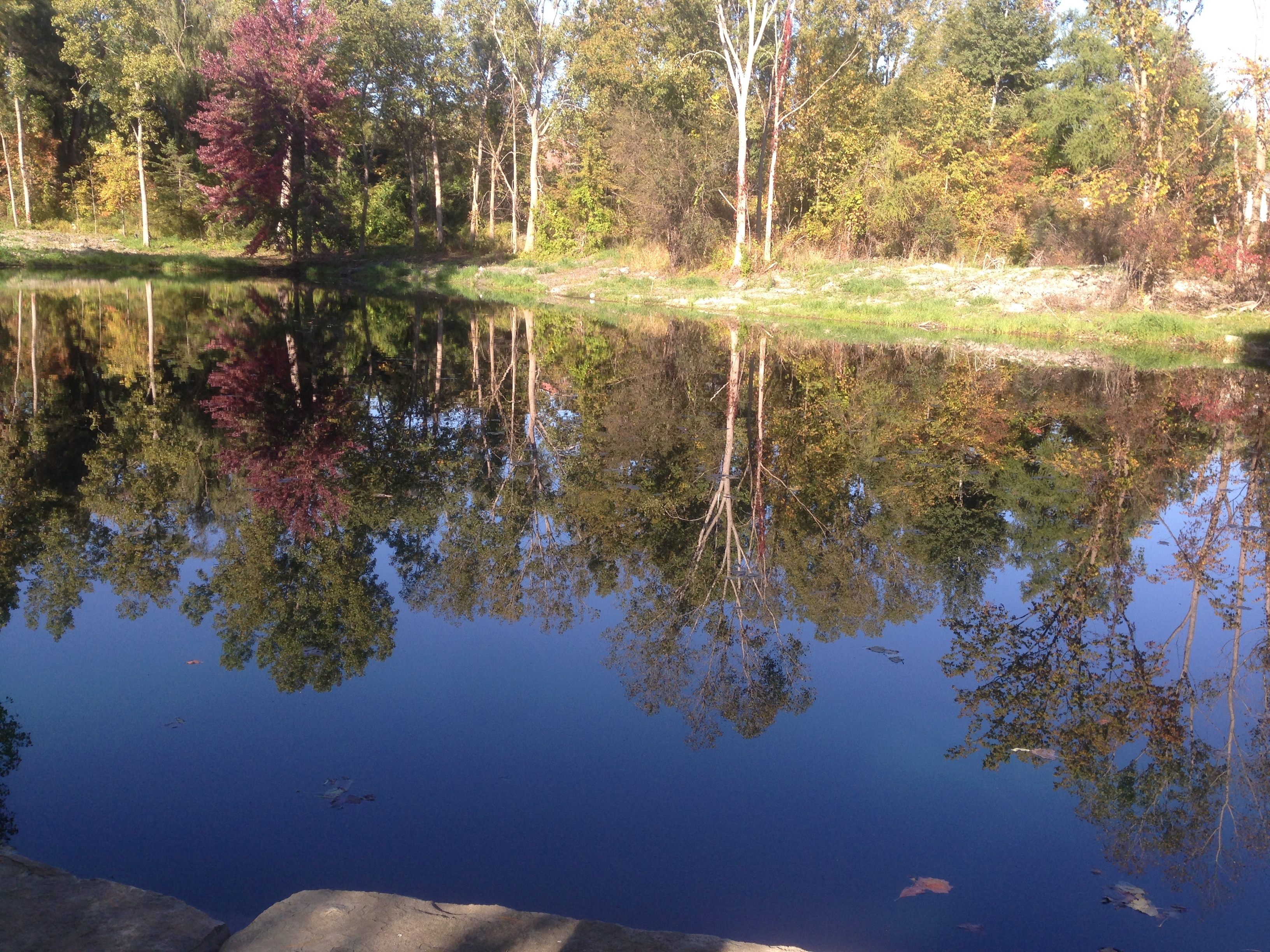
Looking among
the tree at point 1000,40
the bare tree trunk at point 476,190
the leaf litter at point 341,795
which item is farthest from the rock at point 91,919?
the tree at point 1000,40

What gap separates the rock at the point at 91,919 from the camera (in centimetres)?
285

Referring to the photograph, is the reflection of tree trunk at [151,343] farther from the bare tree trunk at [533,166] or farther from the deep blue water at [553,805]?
the bare tree trunk at [533,166]

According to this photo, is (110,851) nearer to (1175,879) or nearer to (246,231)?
(1175,879)

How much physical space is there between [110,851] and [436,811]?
127 cm

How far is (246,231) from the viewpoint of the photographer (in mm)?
43844

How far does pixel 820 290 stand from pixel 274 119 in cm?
2265

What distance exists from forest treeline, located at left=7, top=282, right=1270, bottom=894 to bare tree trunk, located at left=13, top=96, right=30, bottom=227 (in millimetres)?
33886

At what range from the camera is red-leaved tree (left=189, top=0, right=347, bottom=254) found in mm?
35375

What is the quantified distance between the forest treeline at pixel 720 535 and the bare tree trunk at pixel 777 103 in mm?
18415

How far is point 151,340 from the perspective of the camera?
17.9m

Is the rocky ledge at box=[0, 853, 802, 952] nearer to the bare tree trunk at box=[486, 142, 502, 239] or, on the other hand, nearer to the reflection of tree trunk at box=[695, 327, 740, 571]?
the reflection of tree trunk at box=[695, 327, 740, 571]

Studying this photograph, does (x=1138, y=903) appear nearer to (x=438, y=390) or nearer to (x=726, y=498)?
(x=726, y=498)

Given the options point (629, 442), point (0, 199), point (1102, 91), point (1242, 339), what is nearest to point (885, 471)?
point (629, 442)

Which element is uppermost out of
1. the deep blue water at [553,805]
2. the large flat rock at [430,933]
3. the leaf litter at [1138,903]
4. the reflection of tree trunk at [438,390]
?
the reflection of tree trunk at [438,390]
